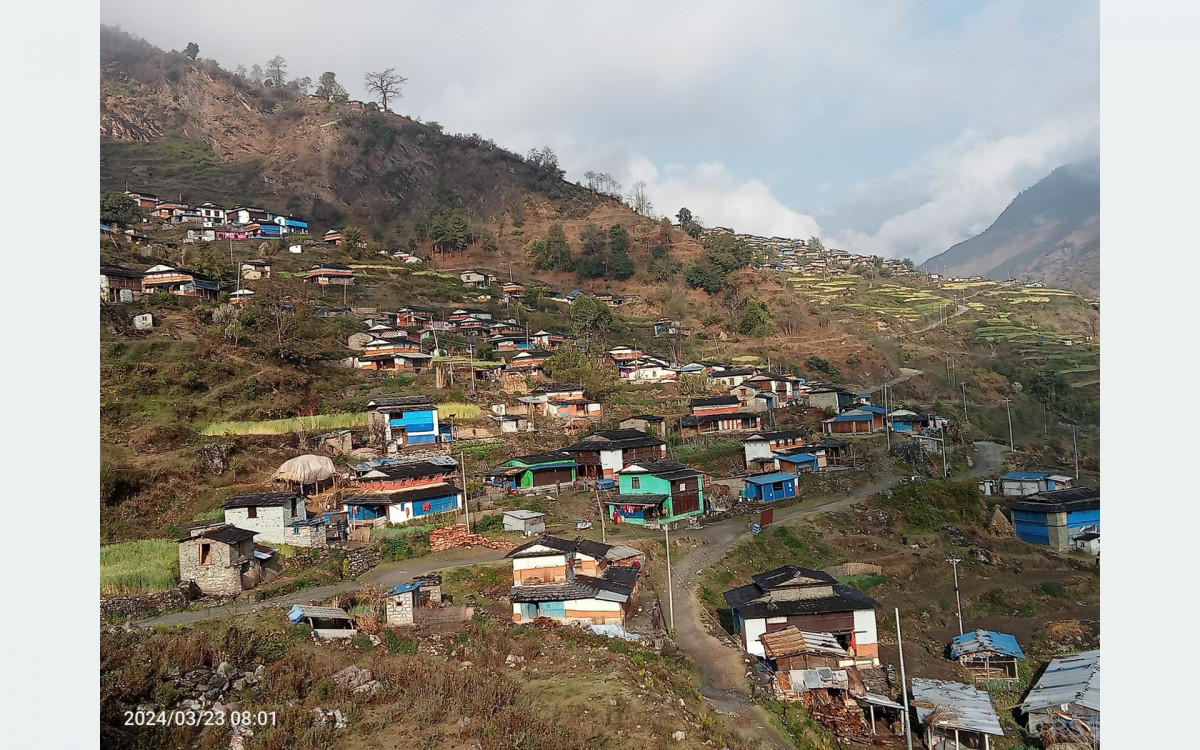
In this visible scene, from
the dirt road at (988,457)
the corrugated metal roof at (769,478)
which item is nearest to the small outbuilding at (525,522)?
the corrugated metal roof at (769,478)

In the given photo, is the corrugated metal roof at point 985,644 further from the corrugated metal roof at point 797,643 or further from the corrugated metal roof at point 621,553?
the corrugated metal roof at point 621,553

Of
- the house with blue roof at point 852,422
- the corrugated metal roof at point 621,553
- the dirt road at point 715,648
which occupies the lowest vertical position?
the dirt road at point 715,648

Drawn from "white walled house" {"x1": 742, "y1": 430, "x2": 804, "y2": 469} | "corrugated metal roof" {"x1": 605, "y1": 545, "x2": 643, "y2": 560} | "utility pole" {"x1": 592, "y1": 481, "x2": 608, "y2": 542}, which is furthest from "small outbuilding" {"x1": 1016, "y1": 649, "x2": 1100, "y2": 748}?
"white walled house" {"x1": 742, "y1": 430, "x2": 804, "y2": 469}

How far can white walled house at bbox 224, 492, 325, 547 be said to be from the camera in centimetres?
2859

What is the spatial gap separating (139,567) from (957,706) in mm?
27460

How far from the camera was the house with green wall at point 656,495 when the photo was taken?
34.8 m

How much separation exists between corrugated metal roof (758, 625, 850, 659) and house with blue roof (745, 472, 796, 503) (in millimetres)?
19216

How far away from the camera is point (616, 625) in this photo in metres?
20.9

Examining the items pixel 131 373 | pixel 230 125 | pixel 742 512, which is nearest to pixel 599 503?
pixel 742 512

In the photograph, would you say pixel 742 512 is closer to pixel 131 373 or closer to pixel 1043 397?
pixel 131 373

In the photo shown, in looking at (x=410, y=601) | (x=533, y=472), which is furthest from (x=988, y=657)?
(x=533, y=472)

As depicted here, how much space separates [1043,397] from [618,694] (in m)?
73.2

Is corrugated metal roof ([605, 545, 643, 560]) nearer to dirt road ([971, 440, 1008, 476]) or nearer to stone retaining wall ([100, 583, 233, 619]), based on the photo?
stone retaining wall ([100, 583, 233, 619])

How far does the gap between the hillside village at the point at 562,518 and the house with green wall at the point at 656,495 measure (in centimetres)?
20
